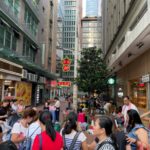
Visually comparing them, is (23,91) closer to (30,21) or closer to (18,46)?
(18,46)

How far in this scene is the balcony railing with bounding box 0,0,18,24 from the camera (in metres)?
19.2

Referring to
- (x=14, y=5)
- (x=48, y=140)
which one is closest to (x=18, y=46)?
(x=14, y=5)

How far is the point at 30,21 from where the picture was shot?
2991 cm

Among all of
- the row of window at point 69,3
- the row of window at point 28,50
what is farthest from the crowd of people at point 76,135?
the row of window at point 69,3

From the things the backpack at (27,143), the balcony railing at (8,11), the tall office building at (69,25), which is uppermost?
the tall office building at (69,25)

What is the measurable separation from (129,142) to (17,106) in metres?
8.15

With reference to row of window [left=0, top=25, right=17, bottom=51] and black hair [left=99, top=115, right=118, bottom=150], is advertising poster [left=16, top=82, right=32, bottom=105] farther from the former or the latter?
black hair [left=99, top=115, right=118, bottom=150]

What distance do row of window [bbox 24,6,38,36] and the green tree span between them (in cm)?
954

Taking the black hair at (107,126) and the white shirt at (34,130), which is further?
the white shirt at (34,130)

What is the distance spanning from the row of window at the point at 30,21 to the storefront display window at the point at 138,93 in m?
14.7

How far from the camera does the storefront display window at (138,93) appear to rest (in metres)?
15.7

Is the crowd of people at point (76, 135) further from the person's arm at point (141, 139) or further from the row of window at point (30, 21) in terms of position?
the row of window at point (30, 21)

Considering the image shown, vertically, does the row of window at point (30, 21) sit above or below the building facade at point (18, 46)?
above

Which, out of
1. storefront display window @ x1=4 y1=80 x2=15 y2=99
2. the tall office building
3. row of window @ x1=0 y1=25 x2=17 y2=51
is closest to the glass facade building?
the tall office building
